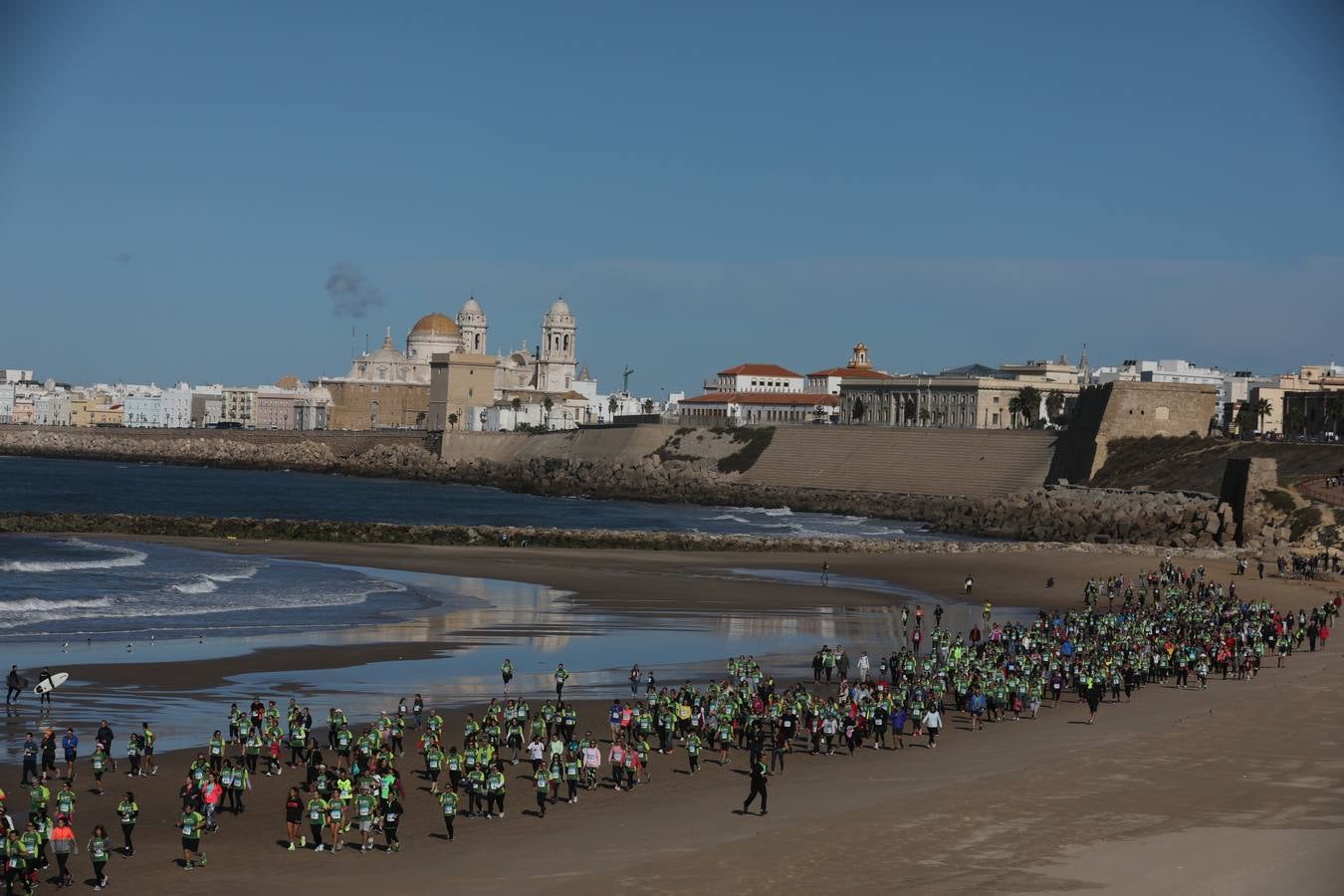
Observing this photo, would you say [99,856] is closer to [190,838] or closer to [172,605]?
[190,838]

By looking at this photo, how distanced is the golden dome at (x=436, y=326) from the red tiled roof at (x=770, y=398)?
131ft

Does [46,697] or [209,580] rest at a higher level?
[209,580]

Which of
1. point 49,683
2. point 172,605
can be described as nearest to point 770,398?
point 172,605

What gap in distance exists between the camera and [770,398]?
482 feet

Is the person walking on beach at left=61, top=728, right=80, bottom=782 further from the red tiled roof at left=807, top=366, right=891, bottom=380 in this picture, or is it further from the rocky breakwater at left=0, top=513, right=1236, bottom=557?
the red tiled roof at left=807, top=366, right=891, bottom=380

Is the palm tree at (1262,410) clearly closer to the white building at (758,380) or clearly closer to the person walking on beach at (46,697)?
the white building at (758,380)

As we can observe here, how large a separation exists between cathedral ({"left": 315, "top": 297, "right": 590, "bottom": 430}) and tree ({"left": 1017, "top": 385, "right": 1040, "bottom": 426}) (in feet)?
191

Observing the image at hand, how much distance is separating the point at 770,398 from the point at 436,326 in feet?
163

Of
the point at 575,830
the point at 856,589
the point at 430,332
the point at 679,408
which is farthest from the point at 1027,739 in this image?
the point at 430,332

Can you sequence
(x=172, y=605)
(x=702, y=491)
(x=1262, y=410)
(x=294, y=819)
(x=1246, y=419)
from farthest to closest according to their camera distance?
1. (x=1246, y=419)
2. (x=702, y=491)
3. (x=1262, y=410)
4. (x=172, y=605)
5. (x=294, y=819)

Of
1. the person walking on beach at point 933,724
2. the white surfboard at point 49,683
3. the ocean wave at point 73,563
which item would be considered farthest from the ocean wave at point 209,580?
the person walking on beach at point 933,724

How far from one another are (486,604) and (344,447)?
107294mm

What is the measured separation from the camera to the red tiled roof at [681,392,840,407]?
144 m

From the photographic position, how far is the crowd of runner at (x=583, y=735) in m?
16.4
